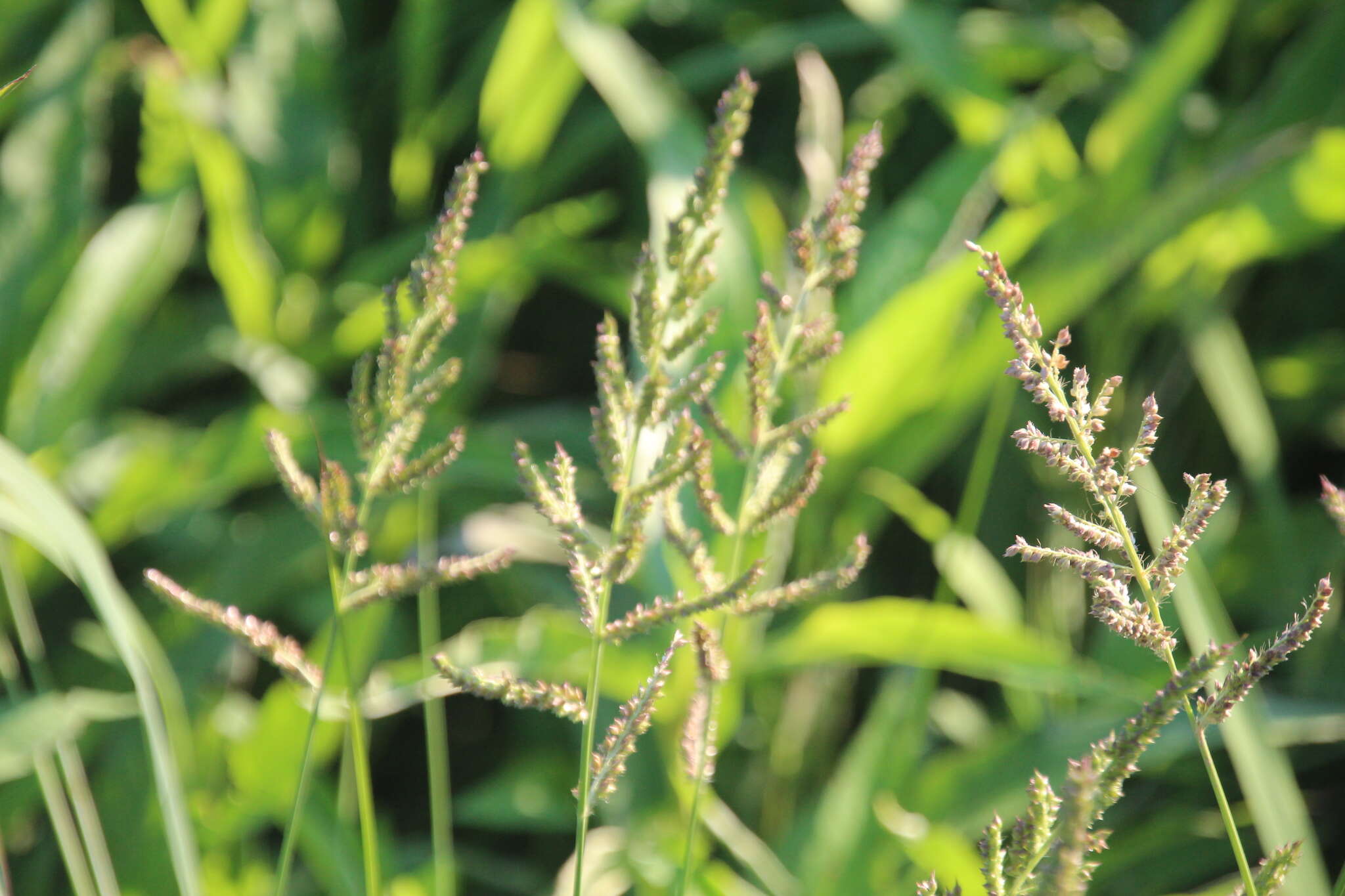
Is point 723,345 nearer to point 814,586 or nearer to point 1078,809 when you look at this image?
point 814,586

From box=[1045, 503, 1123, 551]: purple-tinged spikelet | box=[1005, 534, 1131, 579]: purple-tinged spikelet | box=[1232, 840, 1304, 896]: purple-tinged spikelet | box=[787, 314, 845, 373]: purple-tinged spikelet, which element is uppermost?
box=[787, 314, 845, 373]: purple-tinged spikelet

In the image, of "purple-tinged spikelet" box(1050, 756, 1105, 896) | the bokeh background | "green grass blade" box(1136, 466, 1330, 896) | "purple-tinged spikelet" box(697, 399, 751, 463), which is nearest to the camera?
"purple-tinged spikelet" box(1050, 756, 1105, 896)

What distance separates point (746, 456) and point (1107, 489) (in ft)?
0.28

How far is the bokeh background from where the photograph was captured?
623 mm

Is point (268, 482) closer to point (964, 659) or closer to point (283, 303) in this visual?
point (283, 303)

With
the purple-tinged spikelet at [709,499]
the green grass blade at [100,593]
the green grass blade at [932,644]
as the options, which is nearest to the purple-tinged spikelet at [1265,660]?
the purple-tinged spikelet at [709,499]

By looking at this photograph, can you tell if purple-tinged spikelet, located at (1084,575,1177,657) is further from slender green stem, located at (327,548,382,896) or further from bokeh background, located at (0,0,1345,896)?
bokeh background, located at (0,0,1345,896)

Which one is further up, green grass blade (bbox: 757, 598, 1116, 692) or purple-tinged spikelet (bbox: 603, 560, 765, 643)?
green grass blade (bbox: 757, 598, 1116, 692)

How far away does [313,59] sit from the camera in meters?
0.92

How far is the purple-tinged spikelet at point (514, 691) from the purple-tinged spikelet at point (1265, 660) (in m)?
0.12

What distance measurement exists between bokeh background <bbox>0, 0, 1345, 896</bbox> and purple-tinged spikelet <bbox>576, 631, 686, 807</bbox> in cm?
34

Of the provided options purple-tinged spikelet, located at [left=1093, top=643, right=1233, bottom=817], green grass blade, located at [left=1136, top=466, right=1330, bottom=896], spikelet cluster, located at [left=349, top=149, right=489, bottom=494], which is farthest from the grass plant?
green grass blade, located at [left=1136, top=466, right=1330, bottom=896]

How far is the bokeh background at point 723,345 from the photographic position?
62 centimetres

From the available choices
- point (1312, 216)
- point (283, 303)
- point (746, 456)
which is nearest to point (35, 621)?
point (283, 303)
